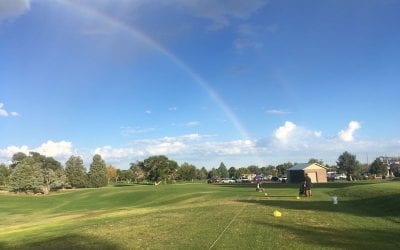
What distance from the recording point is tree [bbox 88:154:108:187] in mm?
150750

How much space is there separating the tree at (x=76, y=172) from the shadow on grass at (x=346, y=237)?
133911 mm

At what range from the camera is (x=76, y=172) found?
15038 cm

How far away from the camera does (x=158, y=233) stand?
21.9 meters

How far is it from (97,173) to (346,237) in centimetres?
13918

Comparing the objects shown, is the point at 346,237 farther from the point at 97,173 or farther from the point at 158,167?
the point at 158,167

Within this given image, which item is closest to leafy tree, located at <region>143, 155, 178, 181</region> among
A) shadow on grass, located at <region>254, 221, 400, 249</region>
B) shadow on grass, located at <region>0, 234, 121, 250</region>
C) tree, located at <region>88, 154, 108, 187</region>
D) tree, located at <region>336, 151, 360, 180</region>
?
tree, located at <region>88, 154, 108, 187</region>

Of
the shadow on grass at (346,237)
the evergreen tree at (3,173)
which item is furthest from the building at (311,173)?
the shadow on grass at (346,237)

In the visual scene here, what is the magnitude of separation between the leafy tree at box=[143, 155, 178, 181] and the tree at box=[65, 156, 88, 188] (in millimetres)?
20167

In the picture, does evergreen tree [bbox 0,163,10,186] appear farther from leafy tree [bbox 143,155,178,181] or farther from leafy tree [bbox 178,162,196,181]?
leafy tree [bbox 178,162,196,181]

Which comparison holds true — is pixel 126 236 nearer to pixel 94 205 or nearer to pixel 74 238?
pixel 74 238

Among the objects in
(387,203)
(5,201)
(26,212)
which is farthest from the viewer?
(5,201)

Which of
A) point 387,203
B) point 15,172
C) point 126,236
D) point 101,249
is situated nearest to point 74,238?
point 126,236

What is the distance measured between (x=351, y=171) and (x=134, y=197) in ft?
337

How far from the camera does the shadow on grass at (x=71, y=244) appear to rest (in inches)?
760
